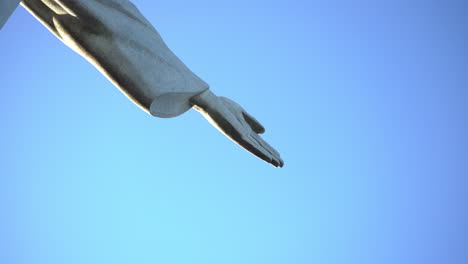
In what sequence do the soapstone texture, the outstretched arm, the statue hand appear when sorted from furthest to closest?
the statue hand, the soapstone texture, the outstretched arm

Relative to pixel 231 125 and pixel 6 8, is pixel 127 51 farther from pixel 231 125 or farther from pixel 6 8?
pixel 231 125

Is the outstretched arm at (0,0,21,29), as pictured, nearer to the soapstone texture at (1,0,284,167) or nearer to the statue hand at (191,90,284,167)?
the soapstone texture at (1,0,284,167)

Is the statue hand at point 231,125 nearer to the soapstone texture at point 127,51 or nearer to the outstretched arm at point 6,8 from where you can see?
the soapstone texture at point 127,51

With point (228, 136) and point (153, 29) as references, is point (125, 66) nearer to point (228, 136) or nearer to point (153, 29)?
Answer: point (153, 29)

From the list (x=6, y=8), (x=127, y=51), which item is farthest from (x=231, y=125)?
(x=6, y=8)

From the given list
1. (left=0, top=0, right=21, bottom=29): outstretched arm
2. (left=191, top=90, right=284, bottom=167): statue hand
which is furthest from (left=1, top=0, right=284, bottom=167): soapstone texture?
(left=0, top=0, right=21, bottom=29): outstretched arm

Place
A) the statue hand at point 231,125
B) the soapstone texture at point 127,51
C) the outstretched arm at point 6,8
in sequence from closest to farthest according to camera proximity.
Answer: the outstretched arm at point 6,8
the soapstone texture at point 127,51
the statue hand at point 231,125

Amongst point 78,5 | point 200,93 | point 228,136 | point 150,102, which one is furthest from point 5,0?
point 228,136

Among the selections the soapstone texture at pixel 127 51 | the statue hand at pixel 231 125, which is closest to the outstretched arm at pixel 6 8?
the soapstone texture at pixel 127 51

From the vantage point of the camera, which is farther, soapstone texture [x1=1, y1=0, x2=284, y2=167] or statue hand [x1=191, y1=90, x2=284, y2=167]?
statue hand [x1=191, y1=90, x2=284, y2=167]
